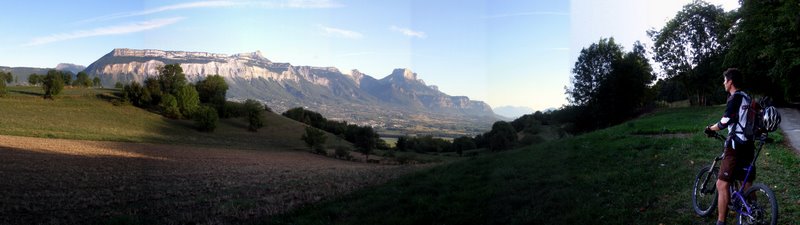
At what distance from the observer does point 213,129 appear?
86000mm

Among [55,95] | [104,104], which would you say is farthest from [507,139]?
[55,95]

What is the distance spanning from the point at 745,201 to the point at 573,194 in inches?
171

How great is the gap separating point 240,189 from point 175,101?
3239 inches

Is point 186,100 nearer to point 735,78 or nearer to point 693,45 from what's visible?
point 693,45

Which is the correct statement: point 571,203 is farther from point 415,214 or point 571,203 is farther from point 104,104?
point 104,104

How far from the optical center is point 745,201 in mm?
7094

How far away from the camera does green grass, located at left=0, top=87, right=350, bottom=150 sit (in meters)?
60.9

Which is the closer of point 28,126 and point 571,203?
point 571,203

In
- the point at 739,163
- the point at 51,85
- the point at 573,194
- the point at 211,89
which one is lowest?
the point at 573,194

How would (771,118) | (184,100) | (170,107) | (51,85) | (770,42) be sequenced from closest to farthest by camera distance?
(771,118)
(770,42)
(51,85)
(170,107)
(184,100)

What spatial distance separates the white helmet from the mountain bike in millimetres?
269

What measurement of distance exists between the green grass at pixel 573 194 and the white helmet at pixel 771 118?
1674 millimetres

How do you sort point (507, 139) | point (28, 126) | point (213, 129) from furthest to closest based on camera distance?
point (213, 129)
point (507, 139)
point (28, 126)

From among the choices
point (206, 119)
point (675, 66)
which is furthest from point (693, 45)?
point (206, 119)
